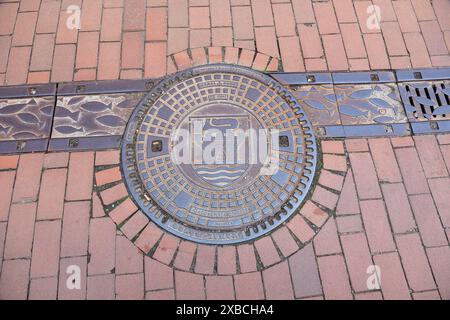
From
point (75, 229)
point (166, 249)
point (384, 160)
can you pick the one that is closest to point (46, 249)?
point (75, 229)

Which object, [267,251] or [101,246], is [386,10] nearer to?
[267,251]

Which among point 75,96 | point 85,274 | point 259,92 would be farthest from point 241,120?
point 85,274

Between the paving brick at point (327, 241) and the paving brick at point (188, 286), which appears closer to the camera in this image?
the paving brick at point (188, 286)

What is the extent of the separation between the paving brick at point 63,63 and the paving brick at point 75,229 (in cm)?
100

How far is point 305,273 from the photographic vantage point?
2412 mm

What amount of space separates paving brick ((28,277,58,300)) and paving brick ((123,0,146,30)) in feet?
6.39

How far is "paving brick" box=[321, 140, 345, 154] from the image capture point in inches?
109

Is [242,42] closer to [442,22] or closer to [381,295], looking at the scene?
[442,22]

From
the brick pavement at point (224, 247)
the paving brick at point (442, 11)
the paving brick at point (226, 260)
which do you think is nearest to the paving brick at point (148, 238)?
the brick pavement at point (224, 247)

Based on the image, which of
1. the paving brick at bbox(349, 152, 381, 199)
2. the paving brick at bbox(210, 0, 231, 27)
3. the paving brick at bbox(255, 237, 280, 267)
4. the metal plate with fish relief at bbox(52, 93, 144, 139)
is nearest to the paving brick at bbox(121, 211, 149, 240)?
the metal plate with fish relief at bbox(52, 93, 144, 139)

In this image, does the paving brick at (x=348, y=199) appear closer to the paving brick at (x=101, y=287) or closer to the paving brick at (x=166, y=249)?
the paving brick at (x=166, y=249)

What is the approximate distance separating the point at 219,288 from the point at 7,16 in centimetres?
269

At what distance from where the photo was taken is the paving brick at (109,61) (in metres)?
2.98

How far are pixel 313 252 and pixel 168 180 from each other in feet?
3.38
